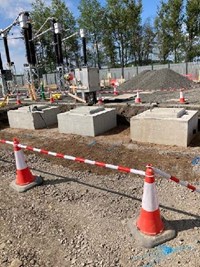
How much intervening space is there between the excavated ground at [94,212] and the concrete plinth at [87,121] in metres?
1.80

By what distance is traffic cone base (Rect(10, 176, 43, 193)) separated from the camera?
4828 millimetres

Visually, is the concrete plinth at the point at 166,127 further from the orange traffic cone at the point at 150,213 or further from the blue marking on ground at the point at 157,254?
the blue marking on ground at the point at 157,254

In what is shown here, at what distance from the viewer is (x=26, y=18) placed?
1528cm

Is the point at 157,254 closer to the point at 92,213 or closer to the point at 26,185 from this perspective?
the point at 92,213

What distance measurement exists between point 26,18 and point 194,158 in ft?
45.1

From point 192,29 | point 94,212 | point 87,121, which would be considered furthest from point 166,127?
point 192,29

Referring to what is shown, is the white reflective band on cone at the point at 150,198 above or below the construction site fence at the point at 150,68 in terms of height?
below

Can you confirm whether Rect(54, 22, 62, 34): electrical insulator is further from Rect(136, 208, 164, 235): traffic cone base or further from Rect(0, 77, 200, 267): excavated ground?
Rect(136, 208, 164, 235): traffic cone base

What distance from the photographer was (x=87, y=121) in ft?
28.0

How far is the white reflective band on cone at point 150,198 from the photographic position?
3.23 metres

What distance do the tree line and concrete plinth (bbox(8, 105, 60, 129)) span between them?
108ft

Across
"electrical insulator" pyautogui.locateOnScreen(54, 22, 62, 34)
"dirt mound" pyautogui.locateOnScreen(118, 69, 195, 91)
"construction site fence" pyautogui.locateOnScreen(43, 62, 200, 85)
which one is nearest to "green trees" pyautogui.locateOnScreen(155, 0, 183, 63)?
"construction site fence" pyautogui.locateOnScreen(43, 62, 200, 85)

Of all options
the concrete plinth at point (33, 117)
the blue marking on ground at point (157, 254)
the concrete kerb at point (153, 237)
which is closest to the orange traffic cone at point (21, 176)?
the concrete kerb at point (153, 237)

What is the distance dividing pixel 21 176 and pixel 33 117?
18.0 ft
